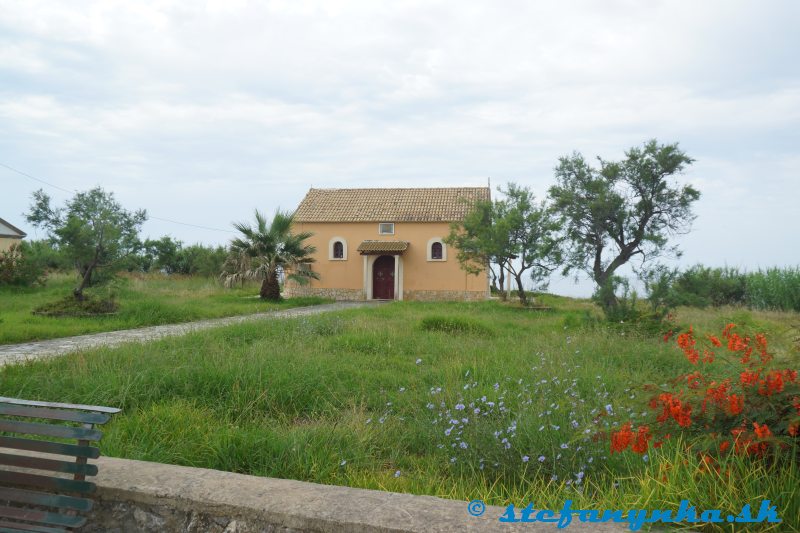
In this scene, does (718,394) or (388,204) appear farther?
(388,204)

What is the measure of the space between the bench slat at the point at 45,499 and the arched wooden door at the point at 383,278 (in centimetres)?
2575

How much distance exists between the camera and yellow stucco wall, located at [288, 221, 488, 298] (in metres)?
27.8

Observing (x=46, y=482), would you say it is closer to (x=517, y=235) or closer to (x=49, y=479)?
(x=49, y=479)

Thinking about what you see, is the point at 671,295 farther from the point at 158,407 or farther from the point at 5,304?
the point at 5,304

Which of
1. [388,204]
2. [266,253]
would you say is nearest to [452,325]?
[266,253]

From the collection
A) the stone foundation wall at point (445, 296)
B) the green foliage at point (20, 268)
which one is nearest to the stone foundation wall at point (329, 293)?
the stone foundation wall at point (445, 296)

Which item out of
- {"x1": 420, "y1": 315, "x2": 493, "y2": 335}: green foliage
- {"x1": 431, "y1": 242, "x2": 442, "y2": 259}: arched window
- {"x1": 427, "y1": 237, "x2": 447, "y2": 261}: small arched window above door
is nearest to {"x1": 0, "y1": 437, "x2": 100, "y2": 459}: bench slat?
{"x1": 420, "y1": 315, "x2": 493, "y2": 335}: green foliage

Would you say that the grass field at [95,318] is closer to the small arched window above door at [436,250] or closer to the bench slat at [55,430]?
the small arched window above door at [436,250]

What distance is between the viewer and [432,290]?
27922 mm

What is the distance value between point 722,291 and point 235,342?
76.3 feet

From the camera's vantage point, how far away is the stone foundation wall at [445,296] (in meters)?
27.4

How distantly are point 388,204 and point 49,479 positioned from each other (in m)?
27.1

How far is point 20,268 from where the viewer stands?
21.2 meters

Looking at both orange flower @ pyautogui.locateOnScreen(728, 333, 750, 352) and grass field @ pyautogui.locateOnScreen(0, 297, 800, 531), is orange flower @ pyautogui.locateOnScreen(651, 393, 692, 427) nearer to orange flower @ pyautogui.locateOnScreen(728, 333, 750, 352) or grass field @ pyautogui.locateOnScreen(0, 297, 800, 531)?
grass field @ pyautogui.locateOnScreen(0, 297, 800, 531)
